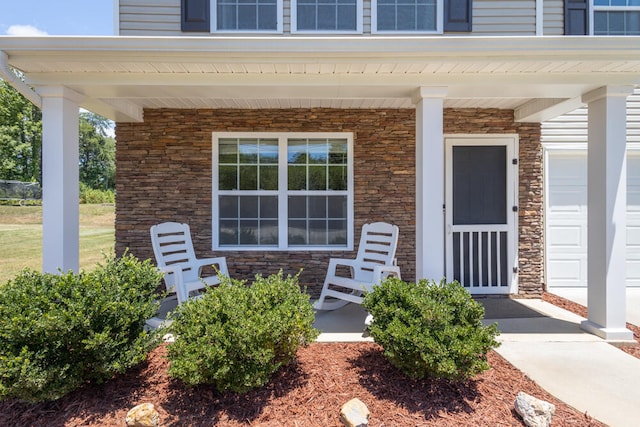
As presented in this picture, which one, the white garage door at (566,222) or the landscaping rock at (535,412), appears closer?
the landscaping rock at (535,412)

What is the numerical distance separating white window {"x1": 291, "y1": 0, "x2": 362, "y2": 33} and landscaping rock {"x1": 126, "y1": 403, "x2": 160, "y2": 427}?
4590mm

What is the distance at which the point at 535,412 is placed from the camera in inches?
91.7

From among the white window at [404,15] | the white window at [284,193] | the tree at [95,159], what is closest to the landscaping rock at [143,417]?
the white window at [284,193]

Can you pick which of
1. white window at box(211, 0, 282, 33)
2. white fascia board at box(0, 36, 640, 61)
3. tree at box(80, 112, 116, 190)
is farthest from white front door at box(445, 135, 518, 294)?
tree at box(80, 112, 116, 190)

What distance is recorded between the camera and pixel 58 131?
11.3 ft

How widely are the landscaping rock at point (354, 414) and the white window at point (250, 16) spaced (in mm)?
4557

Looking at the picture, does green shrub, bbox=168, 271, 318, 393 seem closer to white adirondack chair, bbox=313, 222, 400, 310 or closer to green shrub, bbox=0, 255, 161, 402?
green shrub, bbox=0, 255, 161, 402

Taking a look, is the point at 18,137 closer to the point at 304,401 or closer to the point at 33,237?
the point at 33,237

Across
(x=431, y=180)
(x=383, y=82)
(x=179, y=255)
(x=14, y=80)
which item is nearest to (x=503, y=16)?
(x=383, y=82)

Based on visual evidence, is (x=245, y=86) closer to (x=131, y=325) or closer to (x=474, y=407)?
(x=131, y=325)

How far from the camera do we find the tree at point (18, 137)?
70.5ft

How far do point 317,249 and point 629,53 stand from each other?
3774 mm

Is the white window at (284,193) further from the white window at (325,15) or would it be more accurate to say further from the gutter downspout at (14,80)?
the gutter downspout at (14,80)

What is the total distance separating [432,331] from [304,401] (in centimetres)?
99
